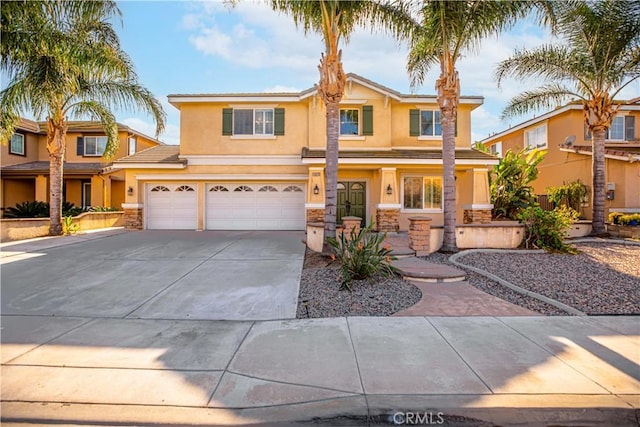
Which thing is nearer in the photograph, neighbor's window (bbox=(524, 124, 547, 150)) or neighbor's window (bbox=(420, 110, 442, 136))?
neighbor's window (bbox=(420, 110, 442, 136))

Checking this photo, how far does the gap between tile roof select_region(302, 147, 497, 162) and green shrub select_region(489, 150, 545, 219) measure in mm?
1943

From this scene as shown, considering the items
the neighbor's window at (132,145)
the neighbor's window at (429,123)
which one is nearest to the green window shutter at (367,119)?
the neighbor's window at (429,123)

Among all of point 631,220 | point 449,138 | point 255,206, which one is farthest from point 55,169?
point 631,220

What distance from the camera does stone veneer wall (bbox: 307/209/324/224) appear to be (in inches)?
578

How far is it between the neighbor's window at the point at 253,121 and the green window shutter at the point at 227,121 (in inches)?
5.3

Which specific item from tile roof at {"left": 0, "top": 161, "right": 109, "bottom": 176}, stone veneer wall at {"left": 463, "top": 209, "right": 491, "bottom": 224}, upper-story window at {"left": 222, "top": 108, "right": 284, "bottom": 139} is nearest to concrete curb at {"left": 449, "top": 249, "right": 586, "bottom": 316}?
stone veneer wall at {"left": 463, "top": 209, "right": 491, "bottom": 224}

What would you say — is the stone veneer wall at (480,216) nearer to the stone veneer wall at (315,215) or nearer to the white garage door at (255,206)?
the stone veneer wall at (315,215)

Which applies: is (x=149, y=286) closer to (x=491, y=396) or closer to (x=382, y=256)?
(x=382, y=256)

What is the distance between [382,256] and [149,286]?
4999mm

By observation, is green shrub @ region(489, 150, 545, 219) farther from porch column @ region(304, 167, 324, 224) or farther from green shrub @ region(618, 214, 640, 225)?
porch column @ region(304, 167, 324, 224)

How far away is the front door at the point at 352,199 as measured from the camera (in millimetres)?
16484

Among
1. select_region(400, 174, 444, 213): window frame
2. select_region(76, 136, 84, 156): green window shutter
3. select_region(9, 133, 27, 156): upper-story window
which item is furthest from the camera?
select_region(76, 136, 84, 156): green window shutter

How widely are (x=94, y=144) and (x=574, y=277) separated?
2609cm

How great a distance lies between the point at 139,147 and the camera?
998 inches
